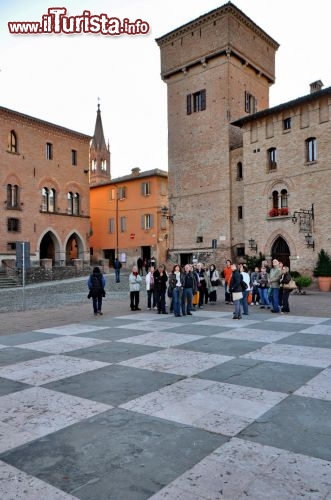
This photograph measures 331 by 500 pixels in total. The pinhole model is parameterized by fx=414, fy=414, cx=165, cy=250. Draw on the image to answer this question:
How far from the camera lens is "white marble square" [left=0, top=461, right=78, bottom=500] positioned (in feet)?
10.3

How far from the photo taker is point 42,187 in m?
38.9

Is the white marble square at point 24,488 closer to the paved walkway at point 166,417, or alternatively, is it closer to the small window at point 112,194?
the paved walkway at point 166,417

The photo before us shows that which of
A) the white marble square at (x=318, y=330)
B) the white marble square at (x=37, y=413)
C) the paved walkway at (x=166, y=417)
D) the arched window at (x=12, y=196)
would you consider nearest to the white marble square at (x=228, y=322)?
the white marble square at (x=318, y=330)

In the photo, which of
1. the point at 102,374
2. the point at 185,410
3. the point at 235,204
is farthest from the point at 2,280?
the point at 185,410

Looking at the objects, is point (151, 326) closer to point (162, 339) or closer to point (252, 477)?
point (162, 339)

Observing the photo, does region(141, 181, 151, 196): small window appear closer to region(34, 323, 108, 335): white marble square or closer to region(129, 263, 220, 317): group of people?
region(129, 263, 220, 317): group of people

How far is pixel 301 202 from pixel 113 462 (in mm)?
26178

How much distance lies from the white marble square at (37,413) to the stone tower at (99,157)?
7422 cm

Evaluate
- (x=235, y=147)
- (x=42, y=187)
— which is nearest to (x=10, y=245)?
(x=42, y=187)

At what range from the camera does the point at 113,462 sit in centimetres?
364

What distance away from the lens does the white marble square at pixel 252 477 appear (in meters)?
3.13

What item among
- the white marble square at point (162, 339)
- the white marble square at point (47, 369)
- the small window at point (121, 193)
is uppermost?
the small window at point (121, 193)

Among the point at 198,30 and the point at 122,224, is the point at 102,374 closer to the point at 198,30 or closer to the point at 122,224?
the point at 198,30

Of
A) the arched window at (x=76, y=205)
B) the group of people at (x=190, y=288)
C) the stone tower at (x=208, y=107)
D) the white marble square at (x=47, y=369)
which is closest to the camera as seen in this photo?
the white marble square at (x=47, y=369)
